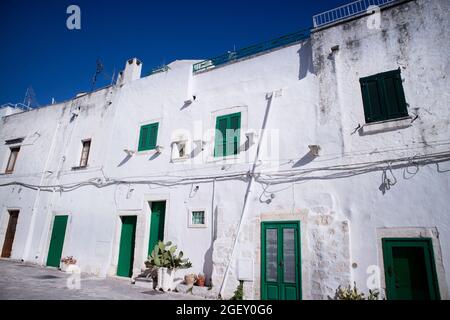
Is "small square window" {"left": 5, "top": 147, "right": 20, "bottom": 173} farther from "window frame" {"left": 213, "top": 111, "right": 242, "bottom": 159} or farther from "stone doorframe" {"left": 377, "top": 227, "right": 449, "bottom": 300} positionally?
"stone doorframe" {"left": 377, "top": 227, "right": 449, "bottom": 300}

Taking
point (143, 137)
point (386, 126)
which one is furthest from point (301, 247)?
point (143, 137)

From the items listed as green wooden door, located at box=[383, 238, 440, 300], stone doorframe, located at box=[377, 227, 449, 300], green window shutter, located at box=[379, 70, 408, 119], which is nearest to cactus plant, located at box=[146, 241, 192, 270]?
stone doorframe, located at box=[377, 227, 449, 300]

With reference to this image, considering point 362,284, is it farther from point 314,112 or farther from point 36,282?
point 36,282

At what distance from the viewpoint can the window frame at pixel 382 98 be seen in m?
7.27

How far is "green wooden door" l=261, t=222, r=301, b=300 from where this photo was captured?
24.0ft

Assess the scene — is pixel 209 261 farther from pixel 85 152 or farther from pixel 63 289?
pixel 85 152

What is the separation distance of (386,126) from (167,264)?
7.17 metres

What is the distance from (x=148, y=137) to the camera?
1129 centimetres

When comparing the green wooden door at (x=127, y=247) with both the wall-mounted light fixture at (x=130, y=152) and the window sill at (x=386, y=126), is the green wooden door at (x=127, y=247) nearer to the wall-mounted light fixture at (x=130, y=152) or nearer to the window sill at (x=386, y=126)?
the wall-mounted light fixture at (x=130, y=152)

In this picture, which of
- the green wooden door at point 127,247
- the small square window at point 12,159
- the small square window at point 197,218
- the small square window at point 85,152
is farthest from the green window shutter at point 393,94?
the small square window at point 12,159

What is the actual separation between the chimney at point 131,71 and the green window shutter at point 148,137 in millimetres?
3112

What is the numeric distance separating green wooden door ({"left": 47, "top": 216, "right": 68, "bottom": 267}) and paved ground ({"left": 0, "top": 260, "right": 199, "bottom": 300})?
2.21 metres

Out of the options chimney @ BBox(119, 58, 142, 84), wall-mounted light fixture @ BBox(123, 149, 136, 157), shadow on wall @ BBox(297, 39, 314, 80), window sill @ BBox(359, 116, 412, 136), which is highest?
chimney @ BBox(119, 58, 142, 84)

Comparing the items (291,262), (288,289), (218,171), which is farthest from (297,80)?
(288,289)
